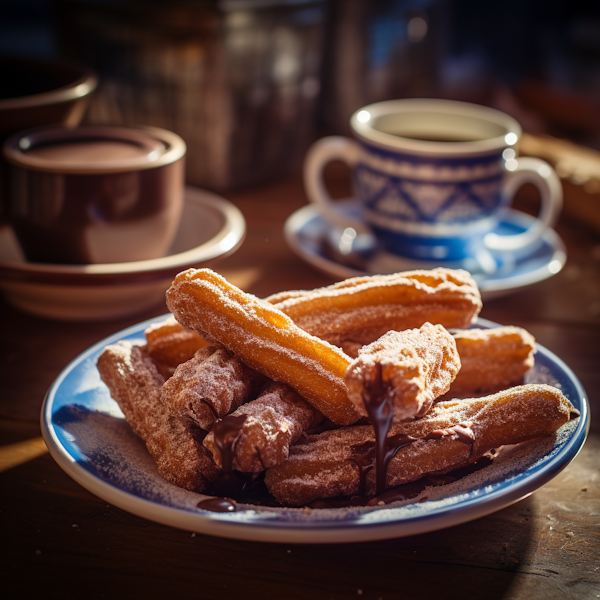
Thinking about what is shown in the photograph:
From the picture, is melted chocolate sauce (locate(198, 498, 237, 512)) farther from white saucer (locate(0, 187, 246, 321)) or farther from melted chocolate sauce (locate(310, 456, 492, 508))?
white saucer (locate(0, 187, 246, 321))

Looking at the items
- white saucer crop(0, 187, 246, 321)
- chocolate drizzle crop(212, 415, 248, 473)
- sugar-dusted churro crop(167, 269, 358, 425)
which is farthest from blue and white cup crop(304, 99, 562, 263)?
chocolate drizzle crop(212, 415, 248, 473)

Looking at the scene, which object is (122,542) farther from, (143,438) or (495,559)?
(495,559)

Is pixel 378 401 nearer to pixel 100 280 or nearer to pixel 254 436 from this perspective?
pixel 254 436

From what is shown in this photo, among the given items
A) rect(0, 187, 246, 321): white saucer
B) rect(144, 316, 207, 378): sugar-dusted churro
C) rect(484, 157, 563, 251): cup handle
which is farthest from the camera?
rect(484, 157, 563, 251): cup handle

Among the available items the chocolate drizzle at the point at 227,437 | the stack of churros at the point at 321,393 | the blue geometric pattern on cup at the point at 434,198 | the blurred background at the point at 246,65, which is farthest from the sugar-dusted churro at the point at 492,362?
the blurred background at the point at 246,65

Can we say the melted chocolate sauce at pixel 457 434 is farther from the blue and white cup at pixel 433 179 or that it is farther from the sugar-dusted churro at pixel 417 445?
the blue and white cup at pixel 433 179

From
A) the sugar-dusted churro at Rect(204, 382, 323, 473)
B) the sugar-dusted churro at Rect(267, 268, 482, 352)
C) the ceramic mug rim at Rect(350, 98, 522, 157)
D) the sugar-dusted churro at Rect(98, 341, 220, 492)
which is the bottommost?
the sugar-dusted churro at Rect(98, 341, 220, 492)
